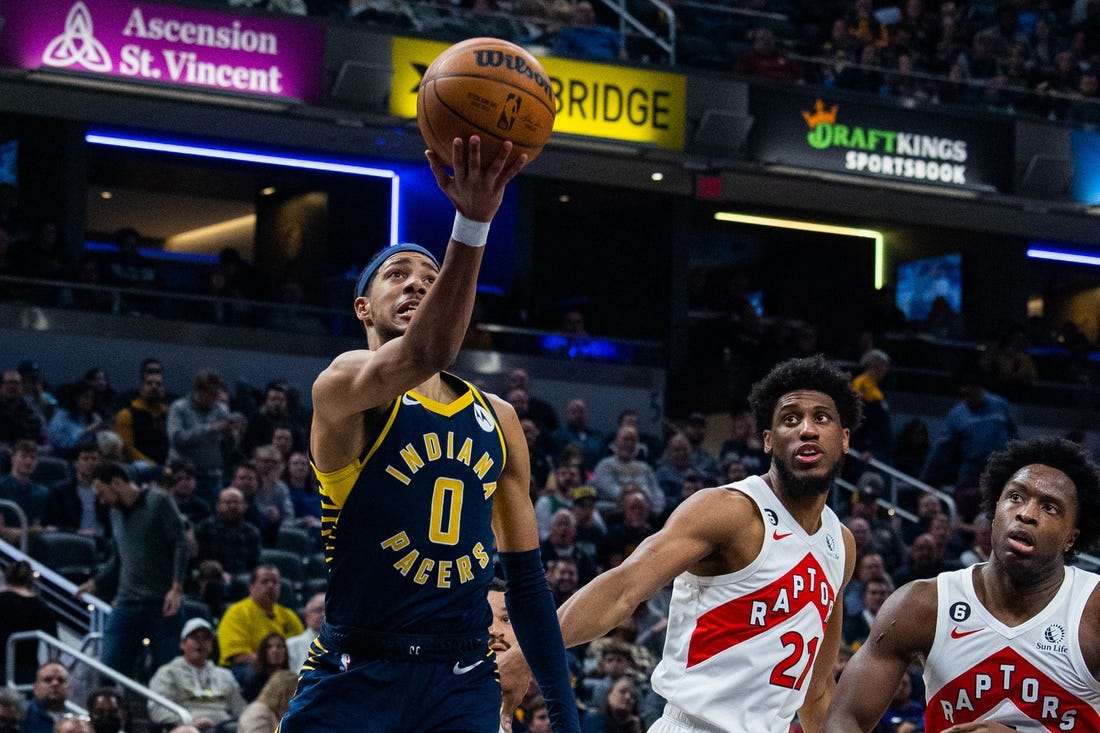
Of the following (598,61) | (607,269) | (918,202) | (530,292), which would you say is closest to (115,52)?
(598,61)

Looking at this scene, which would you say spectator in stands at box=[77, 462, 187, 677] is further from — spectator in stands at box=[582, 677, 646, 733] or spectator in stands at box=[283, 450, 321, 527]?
spectator in stands at box=[582, 677, 646, 733]

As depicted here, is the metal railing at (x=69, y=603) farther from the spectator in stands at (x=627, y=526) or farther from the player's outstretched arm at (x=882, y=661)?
the player's outstretched arm at (x=882, y=661)

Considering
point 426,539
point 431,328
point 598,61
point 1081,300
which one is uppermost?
point 598,61

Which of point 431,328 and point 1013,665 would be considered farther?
point 1013,665

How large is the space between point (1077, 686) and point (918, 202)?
18.6 m

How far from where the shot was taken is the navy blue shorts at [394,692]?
446cm

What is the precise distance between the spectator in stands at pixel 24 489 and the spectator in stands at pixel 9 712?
8.69 ft

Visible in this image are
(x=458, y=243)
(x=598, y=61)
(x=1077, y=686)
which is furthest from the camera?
(x=598, y=61)

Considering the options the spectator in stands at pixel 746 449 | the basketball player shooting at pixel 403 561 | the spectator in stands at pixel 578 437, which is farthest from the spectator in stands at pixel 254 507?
the basketball player shooting at pixel 403 561

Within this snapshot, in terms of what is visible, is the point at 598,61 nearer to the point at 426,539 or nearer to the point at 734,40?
the point at 734,40

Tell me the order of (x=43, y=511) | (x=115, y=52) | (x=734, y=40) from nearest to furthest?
(x=43, y=511) < (x=115, y=52) < (x=734, y=40)

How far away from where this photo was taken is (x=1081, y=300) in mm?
26531

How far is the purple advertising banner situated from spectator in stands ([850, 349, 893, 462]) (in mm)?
6197

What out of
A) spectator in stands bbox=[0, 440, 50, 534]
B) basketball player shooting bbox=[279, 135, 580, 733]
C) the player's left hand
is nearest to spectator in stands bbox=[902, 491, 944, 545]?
spectator in stands bbox=[0, 440, 50, 534]
